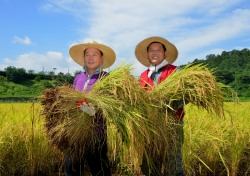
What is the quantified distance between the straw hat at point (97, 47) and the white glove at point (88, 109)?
3.55 ft

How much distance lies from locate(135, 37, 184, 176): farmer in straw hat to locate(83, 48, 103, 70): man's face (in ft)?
1.29

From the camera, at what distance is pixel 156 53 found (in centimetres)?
315

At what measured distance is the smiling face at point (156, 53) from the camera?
10.1ft

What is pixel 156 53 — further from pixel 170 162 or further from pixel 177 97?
pixel 170 162

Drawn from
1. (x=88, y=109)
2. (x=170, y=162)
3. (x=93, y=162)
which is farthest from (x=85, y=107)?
(x=170, y=162)

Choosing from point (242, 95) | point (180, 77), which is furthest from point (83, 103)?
point (242, 95)

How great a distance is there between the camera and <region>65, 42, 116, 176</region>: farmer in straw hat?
98.2 inches

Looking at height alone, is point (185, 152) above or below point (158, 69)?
below

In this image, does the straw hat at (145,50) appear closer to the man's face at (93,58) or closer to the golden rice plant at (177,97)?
the man's face at (93,58)

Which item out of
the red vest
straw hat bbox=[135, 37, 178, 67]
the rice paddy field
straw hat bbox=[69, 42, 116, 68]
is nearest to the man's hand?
the red vest

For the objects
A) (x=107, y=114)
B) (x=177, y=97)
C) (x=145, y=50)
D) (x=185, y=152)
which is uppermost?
(x=145, y=50)

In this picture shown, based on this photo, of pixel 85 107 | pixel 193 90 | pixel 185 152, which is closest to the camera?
pixel 85 107

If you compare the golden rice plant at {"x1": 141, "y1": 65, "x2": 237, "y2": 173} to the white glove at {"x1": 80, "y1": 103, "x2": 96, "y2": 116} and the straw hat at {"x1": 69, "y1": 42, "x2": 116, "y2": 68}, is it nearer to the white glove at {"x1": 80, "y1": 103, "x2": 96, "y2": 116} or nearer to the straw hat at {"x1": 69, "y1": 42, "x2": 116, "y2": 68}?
the white glove at {"x1": 80, "y1": 103, "x2": 96, "y2": 116}

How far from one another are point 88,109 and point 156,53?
110 centimetres
